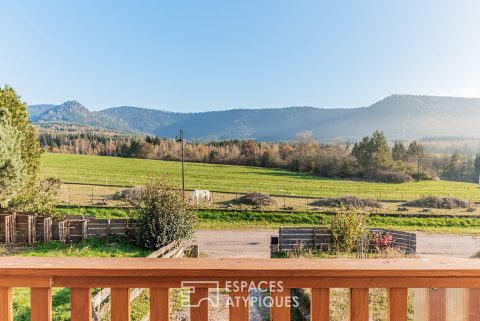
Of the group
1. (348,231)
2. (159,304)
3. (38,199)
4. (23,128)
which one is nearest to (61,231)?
(38,199)

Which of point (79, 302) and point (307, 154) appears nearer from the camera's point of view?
point (79, 302)

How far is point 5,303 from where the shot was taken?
0.62 metres

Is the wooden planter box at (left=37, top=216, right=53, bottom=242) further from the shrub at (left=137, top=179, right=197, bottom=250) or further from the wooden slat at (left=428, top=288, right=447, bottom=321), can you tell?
the wooden slat at (left=428, top=288, right=447, bottom=321)

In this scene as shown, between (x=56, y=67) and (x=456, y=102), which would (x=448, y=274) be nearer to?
(x=56, y=67)

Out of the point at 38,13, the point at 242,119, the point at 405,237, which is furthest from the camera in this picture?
the point at 242,119

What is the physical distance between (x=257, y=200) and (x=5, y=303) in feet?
18.6

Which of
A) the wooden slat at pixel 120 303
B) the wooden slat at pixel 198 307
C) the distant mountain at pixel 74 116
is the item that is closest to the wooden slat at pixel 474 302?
the wooden slat at pixel 198 307

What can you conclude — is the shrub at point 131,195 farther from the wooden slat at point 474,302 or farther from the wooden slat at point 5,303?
the wooden slat at point 474,302

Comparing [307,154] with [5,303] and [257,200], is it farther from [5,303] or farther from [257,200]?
Result: [5,303]

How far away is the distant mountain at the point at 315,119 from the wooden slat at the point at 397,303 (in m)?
5.75

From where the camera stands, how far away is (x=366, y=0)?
5305mm

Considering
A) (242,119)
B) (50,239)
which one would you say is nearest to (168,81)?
(242,119)

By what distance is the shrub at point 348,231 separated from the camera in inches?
208

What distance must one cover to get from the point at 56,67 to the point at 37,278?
562 centimetres
